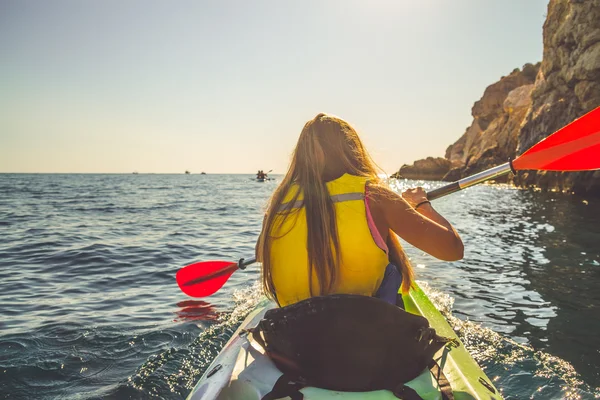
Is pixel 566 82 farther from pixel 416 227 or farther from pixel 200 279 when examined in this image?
pixel 416 227

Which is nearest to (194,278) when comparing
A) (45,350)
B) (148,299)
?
(148,299)

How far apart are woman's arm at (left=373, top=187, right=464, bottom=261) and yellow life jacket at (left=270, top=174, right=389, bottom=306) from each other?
0.10 m

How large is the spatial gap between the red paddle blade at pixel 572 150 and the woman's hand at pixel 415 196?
49.9 inches

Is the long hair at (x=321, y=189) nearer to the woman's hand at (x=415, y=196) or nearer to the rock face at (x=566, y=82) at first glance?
the woman's hand at (x=415, y=196)

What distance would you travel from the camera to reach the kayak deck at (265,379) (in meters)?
1.75

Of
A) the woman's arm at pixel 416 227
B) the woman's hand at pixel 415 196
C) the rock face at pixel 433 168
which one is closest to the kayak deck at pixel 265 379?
the woman's arm at pixel 416 227

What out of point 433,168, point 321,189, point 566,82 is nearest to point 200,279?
point 321,189

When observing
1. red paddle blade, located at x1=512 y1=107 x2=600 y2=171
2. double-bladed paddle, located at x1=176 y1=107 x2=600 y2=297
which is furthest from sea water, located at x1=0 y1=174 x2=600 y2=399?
red paddle blade, located at x1=512 y1=107 x2=600 y2=171

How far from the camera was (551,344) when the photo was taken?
409 centimetres

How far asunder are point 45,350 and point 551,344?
4.86 metres

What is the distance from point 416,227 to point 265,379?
93 centimetres

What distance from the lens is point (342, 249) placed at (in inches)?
74.4

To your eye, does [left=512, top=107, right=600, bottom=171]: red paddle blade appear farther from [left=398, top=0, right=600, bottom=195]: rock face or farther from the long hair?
[left=398, top=0, right=600, bottom=195]: rock face

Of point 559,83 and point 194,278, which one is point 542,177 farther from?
point 194,278
